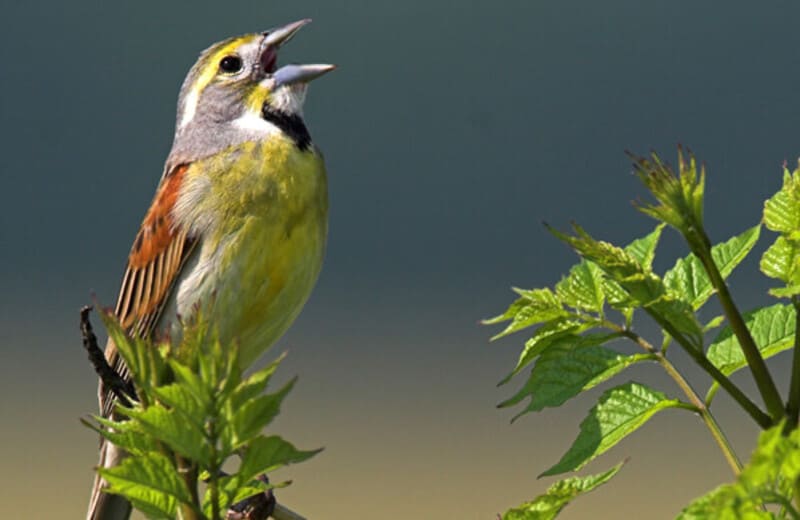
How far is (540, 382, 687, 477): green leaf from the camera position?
708mm

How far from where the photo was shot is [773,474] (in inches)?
19.3

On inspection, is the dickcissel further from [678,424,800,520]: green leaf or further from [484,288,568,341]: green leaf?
[678,424,800,520]: green leaf

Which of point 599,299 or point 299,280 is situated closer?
point 599,299

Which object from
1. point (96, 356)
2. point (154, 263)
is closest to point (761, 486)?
point (96, 356)

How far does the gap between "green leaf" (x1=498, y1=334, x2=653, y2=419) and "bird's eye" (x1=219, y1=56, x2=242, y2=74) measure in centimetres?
181

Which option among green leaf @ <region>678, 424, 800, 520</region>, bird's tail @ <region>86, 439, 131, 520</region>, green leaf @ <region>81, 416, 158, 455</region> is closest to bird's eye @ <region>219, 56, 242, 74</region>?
bird's tail @ <region>86, 439, 131, 520</region>

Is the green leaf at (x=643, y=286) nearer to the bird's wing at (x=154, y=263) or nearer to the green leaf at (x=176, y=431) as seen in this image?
the green leaf at (x=176, y=431)

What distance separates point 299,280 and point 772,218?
54.5 inches

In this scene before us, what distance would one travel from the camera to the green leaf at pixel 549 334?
78 cm

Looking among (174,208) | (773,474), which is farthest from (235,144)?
(773,474)

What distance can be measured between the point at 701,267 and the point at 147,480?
41 centimetres

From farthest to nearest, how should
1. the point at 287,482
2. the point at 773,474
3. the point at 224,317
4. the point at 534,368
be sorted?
the point at 224,317
the point at 534,368
the point at 287,482
the point at 773,474

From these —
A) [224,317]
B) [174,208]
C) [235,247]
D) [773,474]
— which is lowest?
[773,474]

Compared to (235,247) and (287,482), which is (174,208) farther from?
(287,482)
